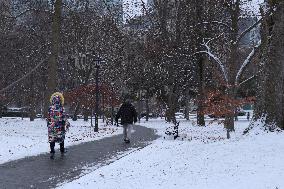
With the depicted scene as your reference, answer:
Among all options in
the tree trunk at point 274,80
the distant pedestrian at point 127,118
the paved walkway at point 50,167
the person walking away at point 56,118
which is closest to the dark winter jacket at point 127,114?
the distant pedestrian at point 127,118

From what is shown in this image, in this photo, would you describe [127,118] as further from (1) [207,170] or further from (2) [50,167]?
(1) [207,170]

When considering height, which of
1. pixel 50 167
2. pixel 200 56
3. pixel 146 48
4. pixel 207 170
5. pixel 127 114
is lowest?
pixel 50 167

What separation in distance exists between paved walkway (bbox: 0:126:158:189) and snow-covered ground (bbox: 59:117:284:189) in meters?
0.57

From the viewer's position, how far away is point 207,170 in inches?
343

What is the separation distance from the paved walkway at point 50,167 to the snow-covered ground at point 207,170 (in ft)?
1.87

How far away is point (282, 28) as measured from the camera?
42.0ft

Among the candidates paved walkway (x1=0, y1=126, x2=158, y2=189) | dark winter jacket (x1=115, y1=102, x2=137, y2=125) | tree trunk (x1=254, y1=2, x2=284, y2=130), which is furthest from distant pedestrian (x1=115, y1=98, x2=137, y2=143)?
tree trunk (x1=254, y1=2, x2=284, y2=130)

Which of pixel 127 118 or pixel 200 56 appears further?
pixel 200 56

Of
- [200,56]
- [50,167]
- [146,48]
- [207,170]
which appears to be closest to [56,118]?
[50,167]

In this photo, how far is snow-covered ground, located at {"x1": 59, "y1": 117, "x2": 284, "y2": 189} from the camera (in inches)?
298

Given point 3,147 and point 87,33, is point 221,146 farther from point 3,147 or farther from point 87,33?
point 87,33

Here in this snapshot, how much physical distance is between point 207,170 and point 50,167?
4216 mm

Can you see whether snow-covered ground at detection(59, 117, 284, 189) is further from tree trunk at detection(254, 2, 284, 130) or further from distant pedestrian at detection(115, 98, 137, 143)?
distant pedestrian at detection(115, 98, 137, 143)

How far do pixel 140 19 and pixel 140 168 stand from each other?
3276 cm
